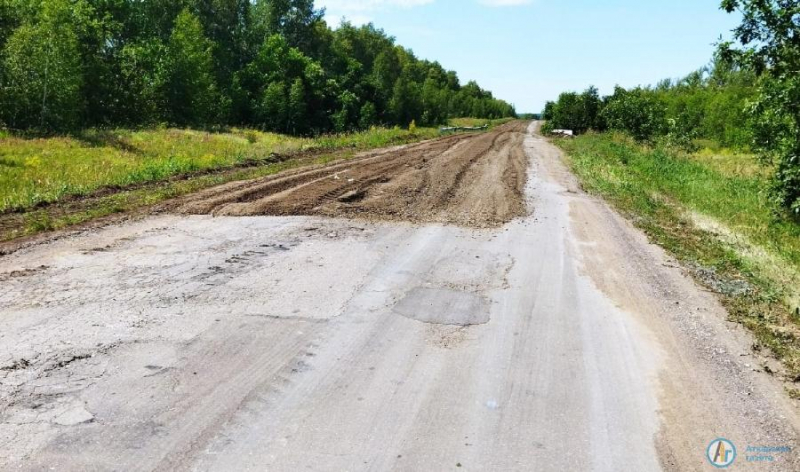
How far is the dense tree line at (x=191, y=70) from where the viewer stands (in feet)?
85.3

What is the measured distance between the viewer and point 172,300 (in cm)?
580

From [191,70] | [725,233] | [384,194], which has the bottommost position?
[725,233]

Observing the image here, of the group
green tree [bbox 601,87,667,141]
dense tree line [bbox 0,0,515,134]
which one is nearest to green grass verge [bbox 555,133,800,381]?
green tree [bbox 601,87,667,141]

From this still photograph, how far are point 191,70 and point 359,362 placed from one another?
4047cm

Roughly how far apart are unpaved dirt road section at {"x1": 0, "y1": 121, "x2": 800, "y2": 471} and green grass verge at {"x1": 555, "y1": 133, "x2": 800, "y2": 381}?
1.44ft

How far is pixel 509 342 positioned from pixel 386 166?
12.4m

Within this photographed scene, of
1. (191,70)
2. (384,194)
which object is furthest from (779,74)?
(191,70)

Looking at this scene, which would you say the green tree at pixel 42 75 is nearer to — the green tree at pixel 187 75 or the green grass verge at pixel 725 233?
the green tree at pixel 187 75

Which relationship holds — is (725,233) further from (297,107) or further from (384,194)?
(297,107)

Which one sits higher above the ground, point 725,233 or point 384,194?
point 384,194

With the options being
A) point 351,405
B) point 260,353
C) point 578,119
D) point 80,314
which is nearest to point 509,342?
point 351,405

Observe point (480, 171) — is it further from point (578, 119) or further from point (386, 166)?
point (578, 119)

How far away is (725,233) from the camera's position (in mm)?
10336

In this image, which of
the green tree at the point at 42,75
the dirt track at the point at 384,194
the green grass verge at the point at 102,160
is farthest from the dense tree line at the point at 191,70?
the dirt track at the point at 384,194
